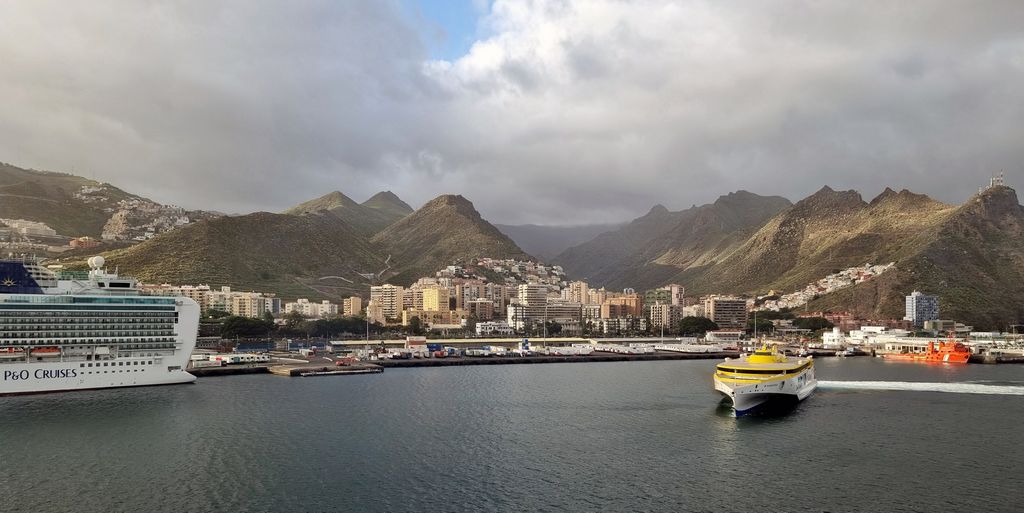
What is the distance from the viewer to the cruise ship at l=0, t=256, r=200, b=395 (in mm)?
59241

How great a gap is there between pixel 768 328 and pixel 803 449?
5759 inches

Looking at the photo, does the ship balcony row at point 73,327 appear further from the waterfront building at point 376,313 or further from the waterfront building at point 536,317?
the waterfront building at point 536,317

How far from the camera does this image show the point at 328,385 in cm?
7188

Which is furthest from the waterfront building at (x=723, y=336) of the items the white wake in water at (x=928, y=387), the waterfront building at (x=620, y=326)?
the white wake in water at (x=928, y=387)

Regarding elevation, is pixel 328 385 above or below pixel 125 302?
below

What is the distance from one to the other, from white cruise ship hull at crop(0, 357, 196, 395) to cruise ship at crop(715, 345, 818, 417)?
52.8m

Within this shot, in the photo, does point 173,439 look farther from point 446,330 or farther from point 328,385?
point 446,330

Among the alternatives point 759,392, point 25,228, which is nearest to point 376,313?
point 25,228

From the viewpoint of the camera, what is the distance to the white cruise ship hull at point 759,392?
52.8m

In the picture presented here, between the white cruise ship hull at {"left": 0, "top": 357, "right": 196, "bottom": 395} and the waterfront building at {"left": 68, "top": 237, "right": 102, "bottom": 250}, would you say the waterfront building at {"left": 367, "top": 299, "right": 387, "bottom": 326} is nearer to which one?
the waterfront building at {"left": 68, "top": 237, "right": 102, "bottom": 250}

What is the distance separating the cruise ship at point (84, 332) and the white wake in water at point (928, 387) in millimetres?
68518

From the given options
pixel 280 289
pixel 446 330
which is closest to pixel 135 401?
pixel 446 330

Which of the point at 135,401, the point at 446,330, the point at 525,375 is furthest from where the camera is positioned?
the point at 446,330

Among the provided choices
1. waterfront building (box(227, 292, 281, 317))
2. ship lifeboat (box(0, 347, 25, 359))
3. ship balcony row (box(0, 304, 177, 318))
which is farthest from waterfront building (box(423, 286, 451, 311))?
ship lifeboat (box(0, 347, 25, 359))
